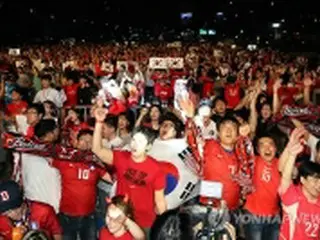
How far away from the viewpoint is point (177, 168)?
280 inches

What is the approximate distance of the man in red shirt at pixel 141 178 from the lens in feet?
21.3

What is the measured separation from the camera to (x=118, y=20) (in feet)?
443

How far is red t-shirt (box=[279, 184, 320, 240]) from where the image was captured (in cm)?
591

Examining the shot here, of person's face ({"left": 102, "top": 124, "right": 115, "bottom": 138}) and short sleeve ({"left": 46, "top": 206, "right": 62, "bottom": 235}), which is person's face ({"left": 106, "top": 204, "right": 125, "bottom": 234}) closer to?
short sleeve ({"left": 46, "top": 206, "right": 62, "bottom": 235})

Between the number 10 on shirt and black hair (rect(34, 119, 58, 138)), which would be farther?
black hair (rect(34, 119, 58, 138))

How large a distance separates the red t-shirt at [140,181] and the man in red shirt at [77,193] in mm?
752

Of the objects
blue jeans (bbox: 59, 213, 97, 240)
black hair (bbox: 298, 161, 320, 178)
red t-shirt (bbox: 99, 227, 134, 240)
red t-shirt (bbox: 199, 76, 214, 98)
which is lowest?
blue jeans (bbox: 59, 213, 97, 240)

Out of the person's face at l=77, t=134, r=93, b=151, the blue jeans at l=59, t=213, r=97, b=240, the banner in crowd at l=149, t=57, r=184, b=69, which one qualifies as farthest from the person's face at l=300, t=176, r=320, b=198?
the banner in crowd at l=149, t=57, r=184, b=69

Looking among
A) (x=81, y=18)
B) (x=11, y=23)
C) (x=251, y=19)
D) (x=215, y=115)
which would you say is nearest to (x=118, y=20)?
(x=81, y=18)

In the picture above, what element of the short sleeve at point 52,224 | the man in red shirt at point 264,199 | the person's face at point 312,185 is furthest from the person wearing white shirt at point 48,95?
the person's face at point 312,185

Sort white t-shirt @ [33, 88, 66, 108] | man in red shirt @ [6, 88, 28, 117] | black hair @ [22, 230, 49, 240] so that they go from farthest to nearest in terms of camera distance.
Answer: white t-shirt @ [33, 88, 66, 108] → man in red shirt @ [6, 88, 28, 117] → black hair @ [22, 230, 49, 240]

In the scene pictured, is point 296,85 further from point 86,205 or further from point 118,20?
point 118,20

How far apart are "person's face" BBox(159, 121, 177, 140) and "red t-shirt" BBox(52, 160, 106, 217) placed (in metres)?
0.73

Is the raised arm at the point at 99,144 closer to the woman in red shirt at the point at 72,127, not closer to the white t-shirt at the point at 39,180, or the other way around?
the white t-shirt at the point at 39,180
